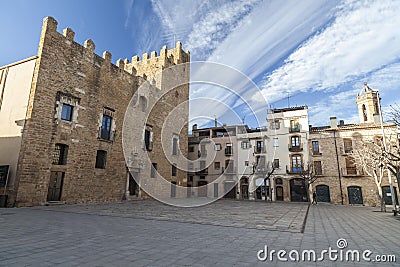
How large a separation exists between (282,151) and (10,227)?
27.1 metres

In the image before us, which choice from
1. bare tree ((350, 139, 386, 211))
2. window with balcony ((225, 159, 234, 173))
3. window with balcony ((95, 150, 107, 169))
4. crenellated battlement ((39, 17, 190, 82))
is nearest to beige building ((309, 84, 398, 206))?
bare tree ((350, 139, 386, 211))

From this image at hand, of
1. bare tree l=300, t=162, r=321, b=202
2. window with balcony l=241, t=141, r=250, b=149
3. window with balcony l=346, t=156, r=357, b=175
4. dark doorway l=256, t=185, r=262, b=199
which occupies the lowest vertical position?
dark doorway l=256, t=185, r=262, b=199

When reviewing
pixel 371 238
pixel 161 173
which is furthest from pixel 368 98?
pixel 371 238

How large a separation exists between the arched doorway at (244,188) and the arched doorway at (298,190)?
5.40 meters

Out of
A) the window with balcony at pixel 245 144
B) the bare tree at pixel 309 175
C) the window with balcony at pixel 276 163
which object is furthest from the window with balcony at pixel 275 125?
the bare tree at pixel 309 175

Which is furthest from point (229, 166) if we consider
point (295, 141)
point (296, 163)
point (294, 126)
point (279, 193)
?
point (294, 126)

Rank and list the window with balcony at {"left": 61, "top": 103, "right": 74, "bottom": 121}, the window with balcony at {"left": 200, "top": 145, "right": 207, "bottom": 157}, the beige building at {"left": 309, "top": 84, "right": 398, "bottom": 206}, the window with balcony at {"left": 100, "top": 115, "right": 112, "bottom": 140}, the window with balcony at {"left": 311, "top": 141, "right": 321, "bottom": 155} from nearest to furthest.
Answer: the window with balcony at {"left": 61, "top": 103, "right": 74, "bottom": 121} < the window with balcony at {"left": 100, "top": 115, "right": 112, "bottom": 140} < the beige building at {"left": 309, "top": 84, "right": 398, "bottom": 206} < the window with balcony at {"left": 311, "top": 141, "right": 321, "bottom": 155} < the window with balcony at {"left": 200, "top": 145, "right": 207, "bottom": 157}

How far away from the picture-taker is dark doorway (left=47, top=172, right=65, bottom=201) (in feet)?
44.9

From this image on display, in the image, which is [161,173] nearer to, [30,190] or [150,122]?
[150,122]

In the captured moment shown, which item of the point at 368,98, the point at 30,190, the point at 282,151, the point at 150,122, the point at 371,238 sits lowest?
the point at 371,238

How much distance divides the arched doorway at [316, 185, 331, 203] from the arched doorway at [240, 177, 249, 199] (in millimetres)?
8141

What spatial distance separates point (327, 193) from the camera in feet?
84.2

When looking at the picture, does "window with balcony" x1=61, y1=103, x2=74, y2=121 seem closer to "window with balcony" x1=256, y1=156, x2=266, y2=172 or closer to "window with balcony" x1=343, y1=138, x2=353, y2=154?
"window with balcony" x1=256, y1=156, x2=266, y2=172

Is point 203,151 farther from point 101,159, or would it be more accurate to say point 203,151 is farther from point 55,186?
point 55,186
